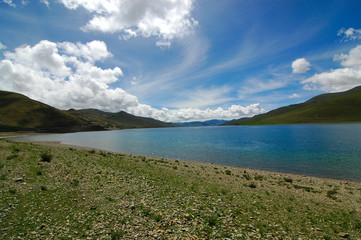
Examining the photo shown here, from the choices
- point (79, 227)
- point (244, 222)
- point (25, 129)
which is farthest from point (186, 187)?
point (25, 129)

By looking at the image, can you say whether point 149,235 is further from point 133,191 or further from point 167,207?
point 133,191

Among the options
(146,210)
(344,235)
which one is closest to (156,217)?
(146,210)

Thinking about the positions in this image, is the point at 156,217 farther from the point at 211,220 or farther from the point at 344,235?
the point at 344,235

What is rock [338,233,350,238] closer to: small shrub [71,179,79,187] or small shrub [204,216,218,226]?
small shrub [204,216,218,226]

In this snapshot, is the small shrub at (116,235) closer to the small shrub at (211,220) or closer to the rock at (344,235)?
the small shrub at (211,220)

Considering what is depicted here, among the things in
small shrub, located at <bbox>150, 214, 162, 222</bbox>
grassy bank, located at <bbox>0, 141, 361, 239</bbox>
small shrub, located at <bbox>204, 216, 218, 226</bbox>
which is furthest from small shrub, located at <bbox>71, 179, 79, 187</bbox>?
small shrub, located at <bbox>204, 216, 218, 226</bbox>

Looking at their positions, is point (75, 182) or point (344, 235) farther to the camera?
point (75, 182)

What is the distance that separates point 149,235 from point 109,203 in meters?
5.47

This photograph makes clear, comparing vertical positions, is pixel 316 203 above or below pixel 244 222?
below

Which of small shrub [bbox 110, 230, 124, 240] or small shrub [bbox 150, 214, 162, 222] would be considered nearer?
small shrub [bbox 110, 230, 124, 240]

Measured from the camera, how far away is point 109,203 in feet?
43.9

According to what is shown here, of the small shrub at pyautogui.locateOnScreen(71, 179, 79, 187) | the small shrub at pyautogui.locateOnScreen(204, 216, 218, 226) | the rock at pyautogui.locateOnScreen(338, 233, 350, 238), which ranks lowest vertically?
the rock at pyautogui.locateOnScreen(338, 233, 350, 238)

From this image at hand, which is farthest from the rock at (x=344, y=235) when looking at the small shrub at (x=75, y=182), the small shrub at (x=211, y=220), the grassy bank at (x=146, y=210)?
the small shrub at (x=75, y=182)

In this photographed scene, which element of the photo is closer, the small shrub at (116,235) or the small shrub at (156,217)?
the small shrub at (116,235)
